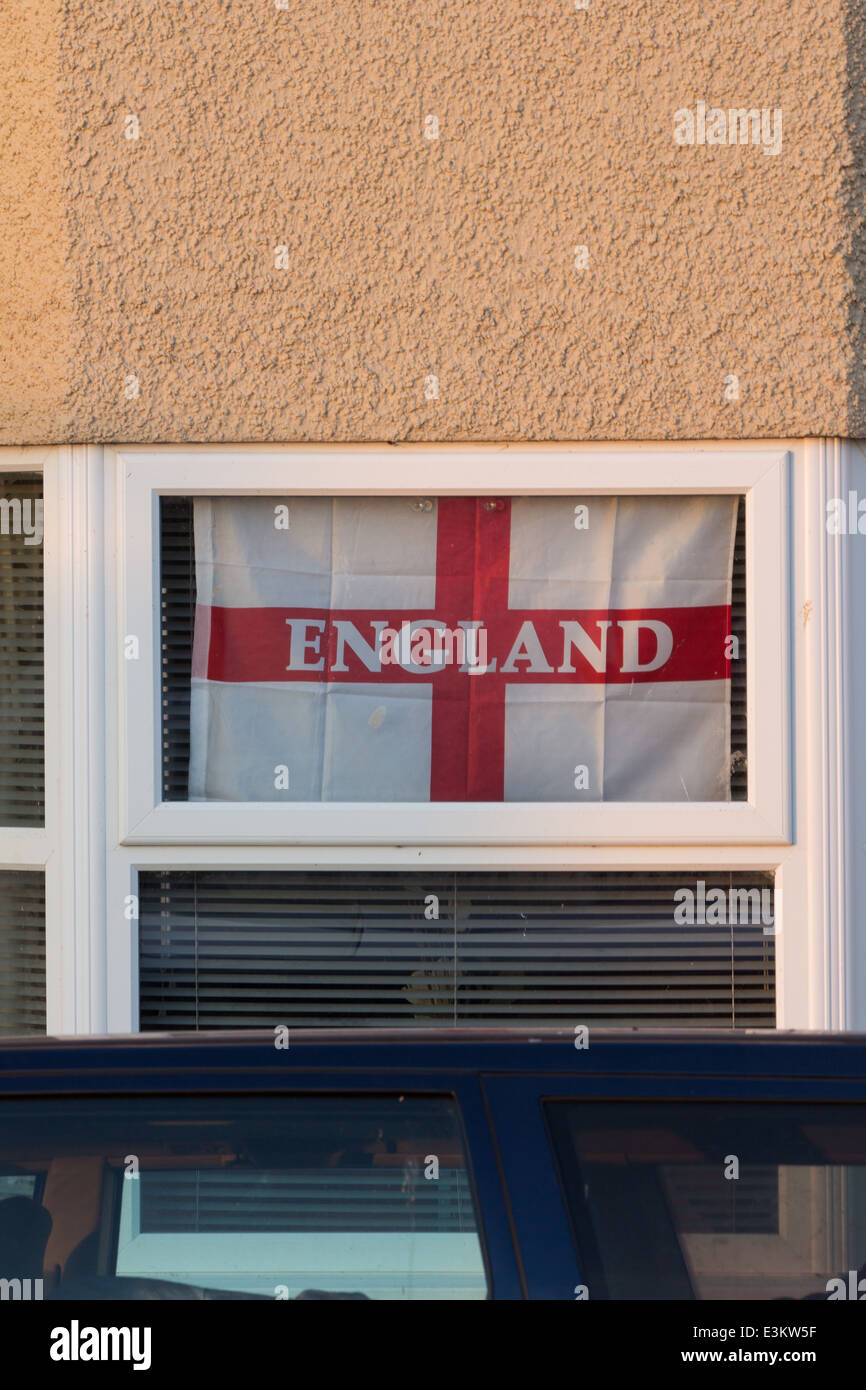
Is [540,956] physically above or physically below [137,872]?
below

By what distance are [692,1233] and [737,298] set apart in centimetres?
315

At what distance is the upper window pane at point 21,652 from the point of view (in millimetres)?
4320

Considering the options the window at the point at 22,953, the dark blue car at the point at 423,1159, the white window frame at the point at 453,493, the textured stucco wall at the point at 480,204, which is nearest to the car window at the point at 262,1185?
the dark blue car at the point at 423,1159

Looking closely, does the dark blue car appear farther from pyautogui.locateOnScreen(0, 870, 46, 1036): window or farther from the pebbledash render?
pyautogui.locateOnScreen(0, 870, 46, 1036): window

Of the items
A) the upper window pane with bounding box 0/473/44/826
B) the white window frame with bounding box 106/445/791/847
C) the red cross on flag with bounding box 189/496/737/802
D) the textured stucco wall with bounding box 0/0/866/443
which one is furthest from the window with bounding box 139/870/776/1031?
the textured stucco wall with bounding box 0/0/866/443

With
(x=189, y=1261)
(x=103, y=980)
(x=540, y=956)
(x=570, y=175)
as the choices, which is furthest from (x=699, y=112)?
(x=189, y=1261)

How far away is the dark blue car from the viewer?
5.65 feet

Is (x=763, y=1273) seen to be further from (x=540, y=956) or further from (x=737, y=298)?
(x=737, y=298)

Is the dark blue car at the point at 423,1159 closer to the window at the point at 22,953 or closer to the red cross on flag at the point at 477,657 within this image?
the red cross on flag at the point at 477,657

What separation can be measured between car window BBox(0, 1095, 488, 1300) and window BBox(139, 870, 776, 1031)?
94.1 inches

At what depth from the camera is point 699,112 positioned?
13.5 ft

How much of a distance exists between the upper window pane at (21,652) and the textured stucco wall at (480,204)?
70 centimetres
